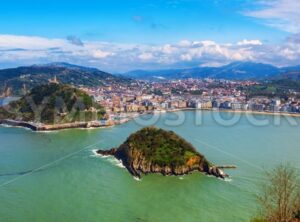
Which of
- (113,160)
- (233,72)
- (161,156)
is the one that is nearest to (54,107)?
(113,160)

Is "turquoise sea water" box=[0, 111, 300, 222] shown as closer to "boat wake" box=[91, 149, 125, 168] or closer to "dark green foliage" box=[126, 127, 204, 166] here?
"boat wake" box=[91, 149, 125, 168]

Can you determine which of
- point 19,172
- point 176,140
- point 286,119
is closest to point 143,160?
point 176,140

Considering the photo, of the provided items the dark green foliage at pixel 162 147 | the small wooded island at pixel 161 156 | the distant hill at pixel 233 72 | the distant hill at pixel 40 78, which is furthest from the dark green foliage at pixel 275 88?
the distant hill at pixel 233 72

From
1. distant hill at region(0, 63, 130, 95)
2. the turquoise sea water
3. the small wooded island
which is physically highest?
distant hill at region(0, 63, 130, 95)

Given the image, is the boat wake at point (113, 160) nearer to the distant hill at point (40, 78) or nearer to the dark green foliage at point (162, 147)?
the dark green foliage at point (162, 147)

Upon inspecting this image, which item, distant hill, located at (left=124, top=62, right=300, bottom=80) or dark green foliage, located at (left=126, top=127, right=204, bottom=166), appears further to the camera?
distant hill, located at (left=124, top=62, right=300, bottom=80)

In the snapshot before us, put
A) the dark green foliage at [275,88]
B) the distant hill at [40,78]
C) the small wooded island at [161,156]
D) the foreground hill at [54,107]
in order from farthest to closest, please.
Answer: the distant hill at [40,78]
the dark green foliage at [275,88]
the foreground hill at [54,107]
the small wooded island at [161,156]

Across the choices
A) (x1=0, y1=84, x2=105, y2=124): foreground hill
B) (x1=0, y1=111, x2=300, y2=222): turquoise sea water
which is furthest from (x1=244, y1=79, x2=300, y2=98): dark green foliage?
(x1=0, y1=111, x2=300, y2=222): turquoise sea water
